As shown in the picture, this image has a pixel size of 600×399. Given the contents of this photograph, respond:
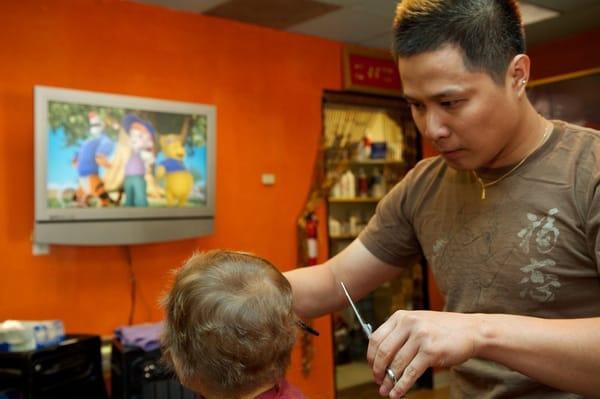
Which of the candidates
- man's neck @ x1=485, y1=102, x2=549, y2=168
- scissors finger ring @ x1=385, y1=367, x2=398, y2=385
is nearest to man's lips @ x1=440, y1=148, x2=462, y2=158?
man's neck @ x1=485, y1=102, x2=549, y2=168

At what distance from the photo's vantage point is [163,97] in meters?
4.12

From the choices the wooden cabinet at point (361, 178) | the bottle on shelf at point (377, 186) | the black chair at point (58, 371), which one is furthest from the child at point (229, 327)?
the bottle on shelf at point (377, 186)

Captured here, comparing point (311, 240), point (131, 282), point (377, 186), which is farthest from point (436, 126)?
point (377, 186)

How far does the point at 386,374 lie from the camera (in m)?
0.98

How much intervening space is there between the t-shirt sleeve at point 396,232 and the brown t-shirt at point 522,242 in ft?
0.25

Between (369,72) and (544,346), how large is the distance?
460cm

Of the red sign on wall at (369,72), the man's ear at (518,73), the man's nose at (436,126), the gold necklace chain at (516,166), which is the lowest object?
the gold necklace chain at (516,166)

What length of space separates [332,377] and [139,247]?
205cm

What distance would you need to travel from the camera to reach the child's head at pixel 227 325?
3.80 ft

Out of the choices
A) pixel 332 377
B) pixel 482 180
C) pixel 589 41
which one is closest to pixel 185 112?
pixel 332 377

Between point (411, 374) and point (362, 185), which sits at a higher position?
point (362, 185)

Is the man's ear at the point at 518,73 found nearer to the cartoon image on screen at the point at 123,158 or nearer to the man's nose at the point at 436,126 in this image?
the man's nose at the point at 436,126

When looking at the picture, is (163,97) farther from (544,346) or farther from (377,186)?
(544,346)

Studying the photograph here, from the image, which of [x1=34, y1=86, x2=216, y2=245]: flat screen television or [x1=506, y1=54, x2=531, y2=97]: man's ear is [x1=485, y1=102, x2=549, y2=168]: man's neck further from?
[x1=34, y1=86, x2=216, y2=245]: flat screen television
